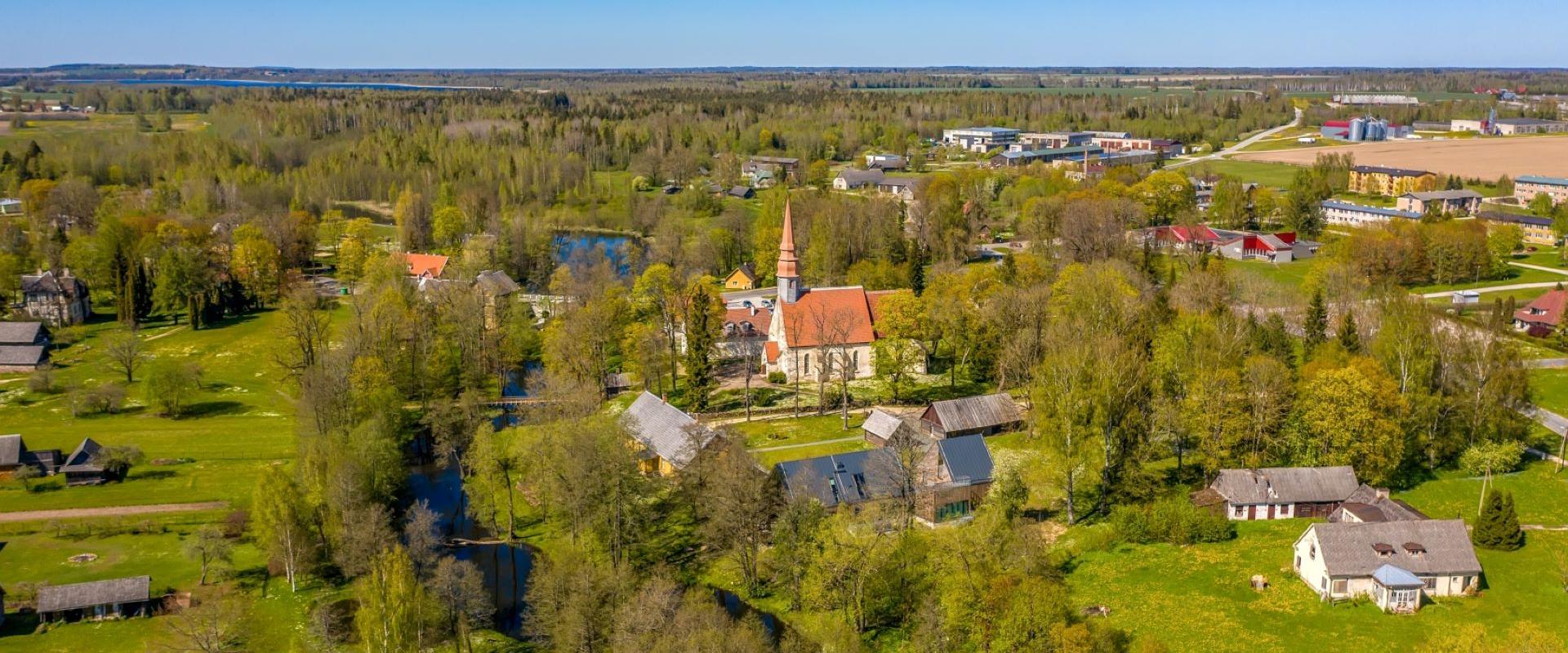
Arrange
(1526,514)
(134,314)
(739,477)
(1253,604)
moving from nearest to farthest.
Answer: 1. (1253,604)
2. (739,477)
3. (1526,514)
4. (134,314)

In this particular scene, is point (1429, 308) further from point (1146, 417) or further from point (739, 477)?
point (739, 477)

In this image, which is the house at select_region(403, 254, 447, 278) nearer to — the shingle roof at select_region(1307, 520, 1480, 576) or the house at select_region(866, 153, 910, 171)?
the shingle roof at select_region(1307, 520, 1480, 576)

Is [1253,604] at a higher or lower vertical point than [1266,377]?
lower

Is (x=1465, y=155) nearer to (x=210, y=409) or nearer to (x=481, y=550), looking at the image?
(x=481, y=550)

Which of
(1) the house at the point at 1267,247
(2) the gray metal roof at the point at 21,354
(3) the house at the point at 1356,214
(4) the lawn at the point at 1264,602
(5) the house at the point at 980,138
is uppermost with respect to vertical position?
(5) the house at the point at 980,138

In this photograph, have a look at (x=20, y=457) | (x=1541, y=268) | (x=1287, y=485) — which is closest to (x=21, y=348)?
(x=20, y=457)

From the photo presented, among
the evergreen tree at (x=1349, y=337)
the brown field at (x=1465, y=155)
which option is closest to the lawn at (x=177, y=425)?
the evergreen tree at (x=1349, y=337)

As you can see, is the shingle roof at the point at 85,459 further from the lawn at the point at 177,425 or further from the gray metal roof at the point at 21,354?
the gray metal roof at the point at 21,354

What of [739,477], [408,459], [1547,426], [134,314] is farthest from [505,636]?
[134,314]
